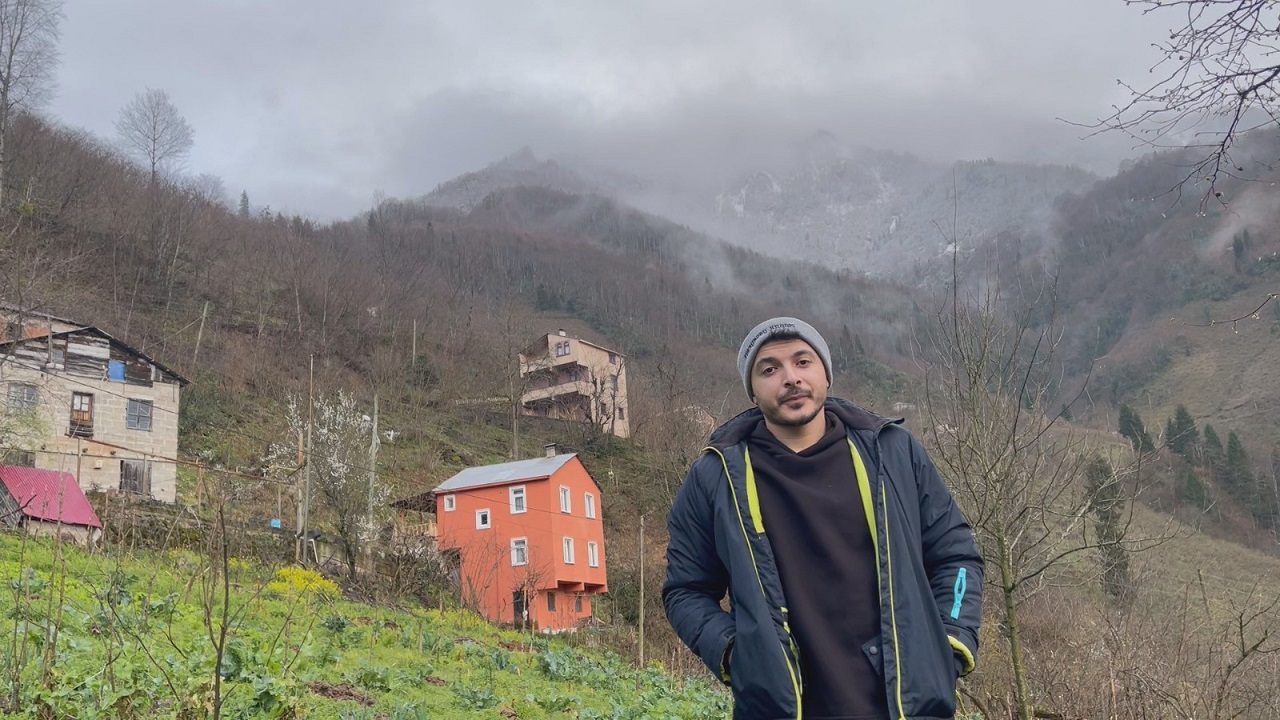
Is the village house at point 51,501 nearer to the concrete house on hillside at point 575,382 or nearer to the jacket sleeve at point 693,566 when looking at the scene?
the jacket sleeve at point 693,566

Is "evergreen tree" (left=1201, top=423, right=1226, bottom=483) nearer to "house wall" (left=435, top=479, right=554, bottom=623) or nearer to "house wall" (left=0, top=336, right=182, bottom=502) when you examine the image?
"house wall" (left=435, top=479, right=554, bottom=623)

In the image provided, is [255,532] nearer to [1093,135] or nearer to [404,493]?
[404,493]

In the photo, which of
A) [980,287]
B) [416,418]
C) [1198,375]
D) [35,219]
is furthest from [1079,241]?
[980,287]

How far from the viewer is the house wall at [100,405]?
99.1 feet

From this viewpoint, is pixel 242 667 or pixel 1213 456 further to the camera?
pixel 1213 456

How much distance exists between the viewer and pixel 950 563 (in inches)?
108

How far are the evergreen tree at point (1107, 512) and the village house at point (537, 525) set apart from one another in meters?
24.8

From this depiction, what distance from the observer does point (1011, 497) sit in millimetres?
7672

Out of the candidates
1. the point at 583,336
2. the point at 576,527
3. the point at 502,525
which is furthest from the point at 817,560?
the point at 583,336

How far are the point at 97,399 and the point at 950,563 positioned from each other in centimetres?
3566

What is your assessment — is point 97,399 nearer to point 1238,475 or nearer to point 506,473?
point 506,473

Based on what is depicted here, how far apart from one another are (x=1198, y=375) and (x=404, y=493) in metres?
100

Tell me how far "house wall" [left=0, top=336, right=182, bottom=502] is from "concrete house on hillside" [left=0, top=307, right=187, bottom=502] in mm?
34

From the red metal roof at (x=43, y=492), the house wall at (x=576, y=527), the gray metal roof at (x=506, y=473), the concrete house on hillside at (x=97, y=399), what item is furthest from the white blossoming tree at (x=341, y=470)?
the house wall at (x=576, y=527)
